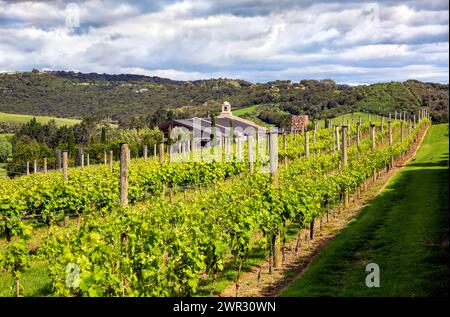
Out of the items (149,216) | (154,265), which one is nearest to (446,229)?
(149,216)

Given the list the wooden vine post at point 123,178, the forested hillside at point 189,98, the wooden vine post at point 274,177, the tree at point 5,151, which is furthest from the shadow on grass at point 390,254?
the forested hillside at point 189,98

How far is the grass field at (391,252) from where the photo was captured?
11.0 m

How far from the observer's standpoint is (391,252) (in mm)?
14336

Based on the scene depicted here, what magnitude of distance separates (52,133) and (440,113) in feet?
247

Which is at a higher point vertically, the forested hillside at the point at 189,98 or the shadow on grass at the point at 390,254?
the forested hillside at the point at 189,98

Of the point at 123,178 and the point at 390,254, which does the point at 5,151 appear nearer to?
the point at 123,178

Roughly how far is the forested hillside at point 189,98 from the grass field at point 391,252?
7638 cm

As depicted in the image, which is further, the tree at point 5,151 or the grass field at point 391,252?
the tree at point 5,151

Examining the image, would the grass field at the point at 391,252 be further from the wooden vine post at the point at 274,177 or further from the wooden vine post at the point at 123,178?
the wooden vine post at the point at 123,178

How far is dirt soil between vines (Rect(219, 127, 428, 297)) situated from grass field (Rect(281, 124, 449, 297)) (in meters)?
0.42

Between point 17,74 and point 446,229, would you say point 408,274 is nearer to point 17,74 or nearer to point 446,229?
point 446,229

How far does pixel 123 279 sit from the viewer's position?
8758 millimetres

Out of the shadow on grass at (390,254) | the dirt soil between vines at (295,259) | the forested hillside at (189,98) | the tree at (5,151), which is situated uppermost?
the forested hillside at (189,98)


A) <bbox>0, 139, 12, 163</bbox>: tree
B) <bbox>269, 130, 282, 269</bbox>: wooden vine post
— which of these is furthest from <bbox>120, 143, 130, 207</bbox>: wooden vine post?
<bbox>0, 139, 12, 163</bbox>: tree
